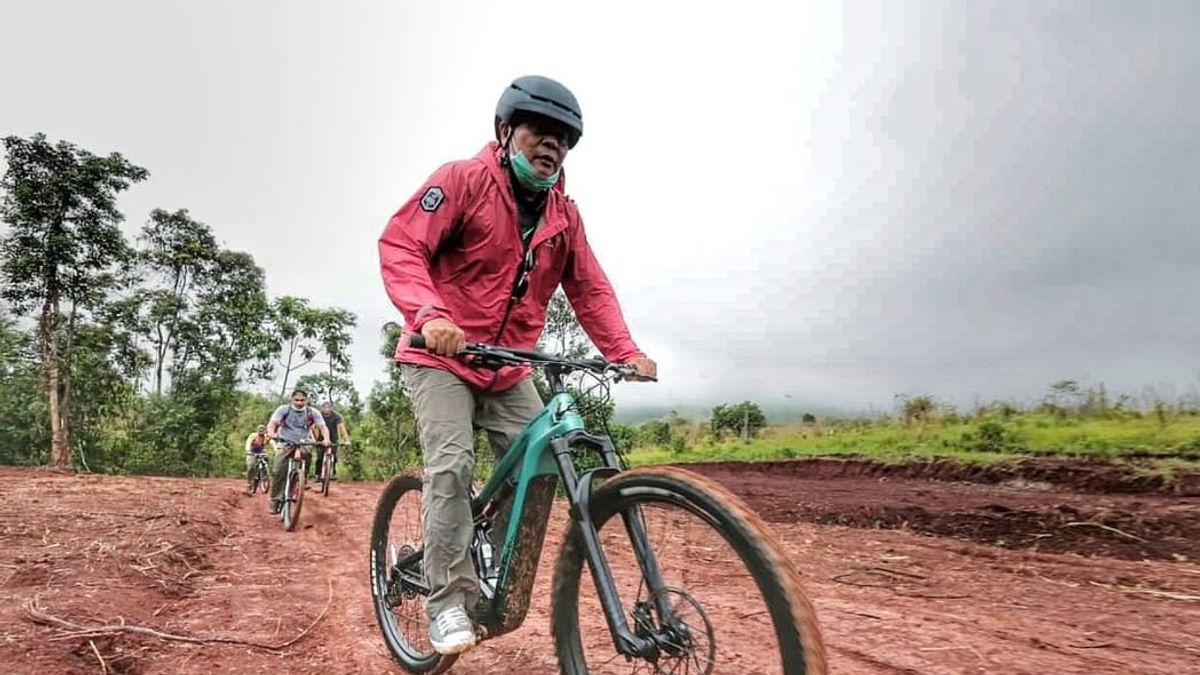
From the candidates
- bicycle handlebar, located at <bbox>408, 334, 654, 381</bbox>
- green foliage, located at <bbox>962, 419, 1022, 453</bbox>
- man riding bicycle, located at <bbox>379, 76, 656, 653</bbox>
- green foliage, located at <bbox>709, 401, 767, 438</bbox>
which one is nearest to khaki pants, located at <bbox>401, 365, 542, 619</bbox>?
man riding bicycle, located at <bbox>379, 76, 656, 653</bbox>

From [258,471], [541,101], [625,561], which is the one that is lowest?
[258,471]

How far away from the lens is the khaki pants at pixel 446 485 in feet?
9.14

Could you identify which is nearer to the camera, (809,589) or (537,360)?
(537,360)

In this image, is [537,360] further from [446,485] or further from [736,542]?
[736,542]

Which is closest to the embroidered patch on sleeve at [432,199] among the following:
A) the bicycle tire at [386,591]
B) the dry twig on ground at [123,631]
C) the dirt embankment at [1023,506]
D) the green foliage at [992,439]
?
the bicycle tire at [386,591]

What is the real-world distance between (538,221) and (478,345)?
2.13ft

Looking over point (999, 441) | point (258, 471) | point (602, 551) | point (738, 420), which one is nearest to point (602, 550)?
point (602, 551)

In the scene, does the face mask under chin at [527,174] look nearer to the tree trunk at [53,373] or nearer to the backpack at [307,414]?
the backpack at [307,414]

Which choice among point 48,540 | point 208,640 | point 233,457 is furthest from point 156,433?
point 208,640

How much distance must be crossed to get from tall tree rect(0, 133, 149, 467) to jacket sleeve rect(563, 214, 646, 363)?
24593mm

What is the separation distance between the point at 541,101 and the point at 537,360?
3.22 ft

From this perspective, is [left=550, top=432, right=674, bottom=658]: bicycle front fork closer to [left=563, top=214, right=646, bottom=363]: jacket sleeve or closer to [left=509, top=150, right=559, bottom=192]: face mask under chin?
[left=563, top=214, right=646, bottom=363]: jacket sleeve

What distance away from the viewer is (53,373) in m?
22.0

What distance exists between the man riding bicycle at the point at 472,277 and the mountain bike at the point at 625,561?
0.50ft
